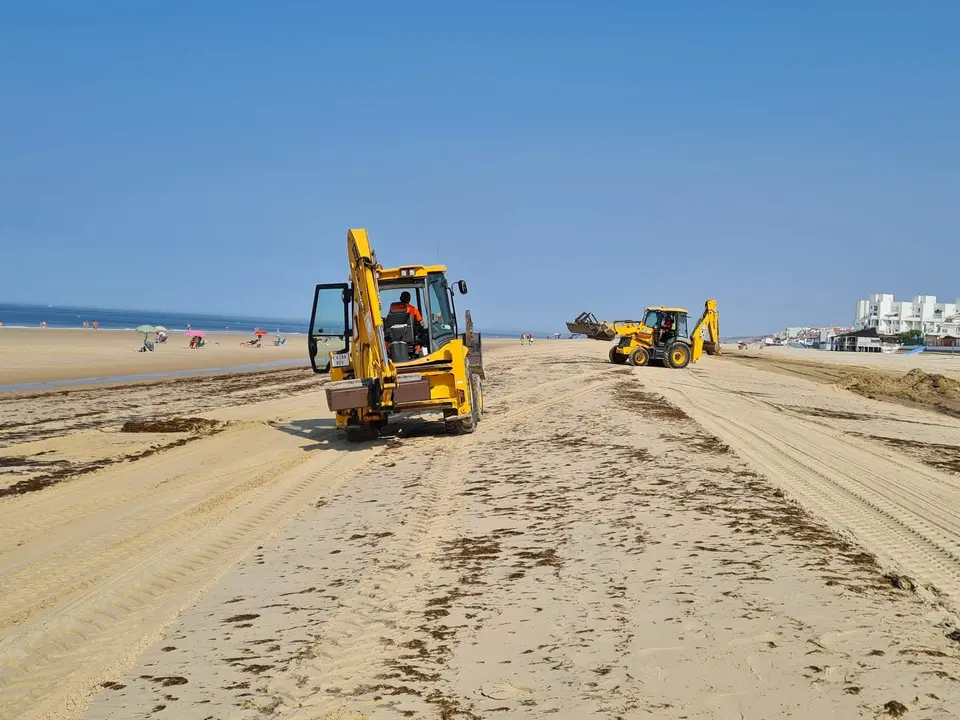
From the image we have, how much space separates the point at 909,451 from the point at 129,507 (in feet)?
30.9

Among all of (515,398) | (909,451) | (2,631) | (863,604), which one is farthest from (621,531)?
(515,398)

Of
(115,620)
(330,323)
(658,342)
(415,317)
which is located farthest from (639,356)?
(115,620)

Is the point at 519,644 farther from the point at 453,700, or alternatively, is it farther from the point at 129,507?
the point at 129,507

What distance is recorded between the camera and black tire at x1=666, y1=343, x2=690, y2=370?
26.4 meters

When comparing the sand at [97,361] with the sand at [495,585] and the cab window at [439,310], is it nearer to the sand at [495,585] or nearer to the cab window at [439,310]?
the cab window at [439,310]

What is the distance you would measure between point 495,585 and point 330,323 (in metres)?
7.32

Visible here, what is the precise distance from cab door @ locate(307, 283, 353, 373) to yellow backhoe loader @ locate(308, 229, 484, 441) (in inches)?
0.6

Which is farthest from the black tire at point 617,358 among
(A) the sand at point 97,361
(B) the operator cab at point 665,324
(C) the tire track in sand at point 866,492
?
(A) the sand at point 97,361

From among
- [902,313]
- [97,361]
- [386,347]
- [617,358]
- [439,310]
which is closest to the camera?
[386,347]

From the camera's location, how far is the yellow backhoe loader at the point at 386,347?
33.2 feet

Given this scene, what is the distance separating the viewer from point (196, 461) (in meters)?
9.52

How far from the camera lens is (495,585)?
4543 mm

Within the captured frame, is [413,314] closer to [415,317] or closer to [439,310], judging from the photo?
[415,317]

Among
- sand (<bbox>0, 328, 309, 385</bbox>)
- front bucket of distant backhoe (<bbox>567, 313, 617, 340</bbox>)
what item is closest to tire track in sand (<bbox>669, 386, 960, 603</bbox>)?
sand (<bbox>0, 328, 309, 385</bbox>)
